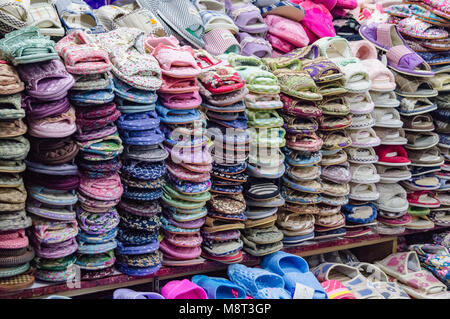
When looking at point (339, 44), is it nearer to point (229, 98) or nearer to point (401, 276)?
point (229, 98)

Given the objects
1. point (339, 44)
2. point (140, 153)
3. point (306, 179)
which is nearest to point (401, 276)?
point (306, 179)

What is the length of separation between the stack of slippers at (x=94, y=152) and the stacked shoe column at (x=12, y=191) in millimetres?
219

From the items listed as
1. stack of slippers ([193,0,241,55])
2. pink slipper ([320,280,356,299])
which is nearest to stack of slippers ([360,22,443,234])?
pink slipper ([320,280,356,299])

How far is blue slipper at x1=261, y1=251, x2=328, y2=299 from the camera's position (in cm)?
254

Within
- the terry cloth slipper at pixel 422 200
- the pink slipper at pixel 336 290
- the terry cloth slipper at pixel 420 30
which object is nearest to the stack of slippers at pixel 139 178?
the pink slipper at pixel 336 290

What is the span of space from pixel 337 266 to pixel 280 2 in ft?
5.45

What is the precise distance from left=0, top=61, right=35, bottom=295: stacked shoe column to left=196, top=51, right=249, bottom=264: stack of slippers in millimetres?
848

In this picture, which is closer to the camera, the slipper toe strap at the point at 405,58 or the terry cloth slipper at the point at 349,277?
the terry cloth slipper at the point at 349,277

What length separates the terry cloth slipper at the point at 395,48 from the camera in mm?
3082

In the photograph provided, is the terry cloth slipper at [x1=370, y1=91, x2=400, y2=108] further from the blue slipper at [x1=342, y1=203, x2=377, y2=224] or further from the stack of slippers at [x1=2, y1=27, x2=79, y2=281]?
the stack of slippers at [x1=2, y1=27, x2=79, y2=281]

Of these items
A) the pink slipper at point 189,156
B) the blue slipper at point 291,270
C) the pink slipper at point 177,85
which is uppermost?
the pink slipper at point 177,85

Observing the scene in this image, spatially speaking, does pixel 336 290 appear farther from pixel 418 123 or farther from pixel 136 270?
pixel 418 123

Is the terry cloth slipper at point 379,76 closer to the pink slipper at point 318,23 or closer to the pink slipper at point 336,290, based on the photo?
the pink slipper at point 318,23

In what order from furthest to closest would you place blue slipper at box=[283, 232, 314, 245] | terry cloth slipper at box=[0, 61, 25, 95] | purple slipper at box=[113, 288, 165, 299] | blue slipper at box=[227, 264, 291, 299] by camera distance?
blue slipper at box=[283, 232, 314, 245], blue slipper at box=[227, 264, 291, 299], purple slipper at box=[113, 288, 165, 299], terry cloth slipper at box=[0, 61, 25, 95]
